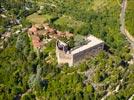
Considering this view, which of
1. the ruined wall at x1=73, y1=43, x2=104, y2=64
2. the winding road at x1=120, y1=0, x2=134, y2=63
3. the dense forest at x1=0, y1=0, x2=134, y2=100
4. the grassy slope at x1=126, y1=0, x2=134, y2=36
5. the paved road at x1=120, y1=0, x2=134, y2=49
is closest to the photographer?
the dense forest at x1=0, y1=0, x2=134, y2=100

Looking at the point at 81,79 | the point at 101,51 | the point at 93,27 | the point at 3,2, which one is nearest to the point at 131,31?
the point at 93,27

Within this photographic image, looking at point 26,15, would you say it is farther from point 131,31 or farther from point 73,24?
point 131,31

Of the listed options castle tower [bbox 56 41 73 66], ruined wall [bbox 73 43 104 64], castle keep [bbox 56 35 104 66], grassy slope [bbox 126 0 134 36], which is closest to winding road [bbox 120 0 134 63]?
grassy slope [bbox 126 0 134 36]

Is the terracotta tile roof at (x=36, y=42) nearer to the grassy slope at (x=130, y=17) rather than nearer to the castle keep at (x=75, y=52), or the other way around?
the castle keep at (x=75, y=52)

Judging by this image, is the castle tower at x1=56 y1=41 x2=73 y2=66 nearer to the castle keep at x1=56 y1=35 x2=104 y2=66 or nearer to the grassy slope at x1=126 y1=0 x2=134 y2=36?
the castle keep at x1=56 y1=35 x2=104 y2=66

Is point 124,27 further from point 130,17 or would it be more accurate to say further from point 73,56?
point 73,56

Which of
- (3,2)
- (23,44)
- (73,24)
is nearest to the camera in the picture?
(23,44)

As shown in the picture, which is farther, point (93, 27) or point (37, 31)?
point (93, 27)

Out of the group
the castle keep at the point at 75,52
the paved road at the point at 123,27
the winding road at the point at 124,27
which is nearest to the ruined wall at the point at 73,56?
the castle keep at the point at 75,52
